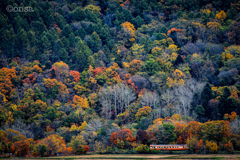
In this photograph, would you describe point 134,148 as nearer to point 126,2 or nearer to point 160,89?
point 160,89

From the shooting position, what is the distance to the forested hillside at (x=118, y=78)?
5550 cm

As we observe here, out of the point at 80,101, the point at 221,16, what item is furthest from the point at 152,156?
the point at 221,16

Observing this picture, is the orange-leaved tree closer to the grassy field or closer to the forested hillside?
the forested hillside

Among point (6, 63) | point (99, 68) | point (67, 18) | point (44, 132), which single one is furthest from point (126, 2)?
point (44, 132)

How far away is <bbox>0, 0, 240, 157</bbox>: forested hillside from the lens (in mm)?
55500

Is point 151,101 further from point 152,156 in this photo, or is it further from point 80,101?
point 152,156

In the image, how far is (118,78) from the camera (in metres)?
77.5

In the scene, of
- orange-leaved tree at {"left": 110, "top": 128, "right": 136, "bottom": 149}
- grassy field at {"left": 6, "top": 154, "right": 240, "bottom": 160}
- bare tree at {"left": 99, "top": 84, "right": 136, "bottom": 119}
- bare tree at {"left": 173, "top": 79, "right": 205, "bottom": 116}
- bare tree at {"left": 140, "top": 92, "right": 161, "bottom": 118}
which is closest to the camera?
grassy field at {"left": 6, "top": 154, "right": 240, "bottom": 160}

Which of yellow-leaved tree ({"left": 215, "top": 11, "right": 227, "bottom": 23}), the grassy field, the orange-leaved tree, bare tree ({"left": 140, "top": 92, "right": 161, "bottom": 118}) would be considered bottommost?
the grassy field

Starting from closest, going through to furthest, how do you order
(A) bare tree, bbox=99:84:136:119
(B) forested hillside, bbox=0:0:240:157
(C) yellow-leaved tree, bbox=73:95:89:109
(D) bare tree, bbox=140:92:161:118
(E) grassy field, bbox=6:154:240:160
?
(E) grassy field, bbox=6:154:240:160
(B) forested hillside, bbox=0:0:240:157
(D) bare tree, bbox=140:92:161:118
(C) yellow-leaved tree, bbox=73:95:89:109
(A) bare tree, bbox=99:84:136:119

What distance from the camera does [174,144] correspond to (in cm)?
5403

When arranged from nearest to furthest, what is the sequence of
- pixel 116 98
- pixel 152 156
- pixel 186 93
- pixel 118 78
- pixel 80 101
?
pixel 152 156
pixel 186 93
pixel 80 101
pixel 116 98
pixel 118 78

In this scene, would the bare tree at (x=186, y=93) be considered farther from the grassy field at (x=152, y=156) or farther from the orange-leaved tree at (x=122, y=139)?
the grassy field at (x=152, y=156)

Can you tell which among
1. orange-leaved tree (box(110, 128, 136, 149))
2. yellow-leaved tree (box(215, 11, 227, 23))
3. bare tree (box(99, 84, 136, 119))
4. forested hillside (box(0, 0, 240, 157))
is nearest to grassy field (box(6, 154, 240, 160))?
forested hillside (box(0, 0, 240, 157))
